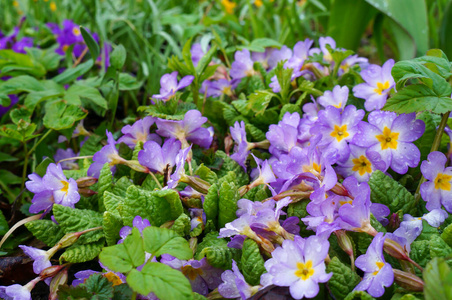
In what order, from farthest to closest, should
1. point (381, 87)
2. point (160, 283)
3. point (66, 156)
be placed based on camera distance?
point (66, 156) < point (381, 87) < point (160, 283)

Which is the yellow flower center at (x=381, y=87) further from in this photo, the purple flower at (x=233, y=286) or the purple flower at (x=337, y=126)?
the purple flower at (x=233, y=286)

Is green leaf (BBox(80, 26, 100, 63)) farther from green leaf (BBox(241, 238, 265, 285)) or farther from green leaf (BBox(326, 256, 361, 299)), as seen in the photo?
green leaf (BBox(326, 256, 361, 299))

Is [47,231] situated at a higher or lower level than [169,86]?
lower

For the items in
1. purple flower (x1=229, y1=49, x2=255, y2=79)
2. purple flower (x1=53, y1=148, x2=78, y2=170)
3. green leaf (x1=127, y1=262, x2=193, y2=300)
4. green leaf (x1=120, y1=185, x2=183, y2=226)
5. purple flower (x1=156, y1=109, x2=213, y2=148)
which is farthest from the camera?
purple flower (x1=229, y1=49, x2=255, y2=79)

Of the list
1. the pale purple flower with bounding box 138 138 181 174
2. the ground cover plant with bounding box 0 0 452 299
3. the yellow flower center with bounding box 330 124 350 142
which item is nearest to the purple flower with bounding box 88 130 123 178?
the ground cover plant with bounding box 0 0 452 299

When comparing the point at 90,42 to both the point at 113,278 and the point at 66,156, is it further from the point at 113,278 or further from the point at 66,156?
the point at 113,278

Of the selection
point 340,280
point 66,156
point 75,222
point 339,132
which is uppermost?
point 339,132

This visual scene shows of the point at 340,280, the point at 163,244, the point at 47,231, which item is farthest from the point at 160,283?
the point at 47,231
